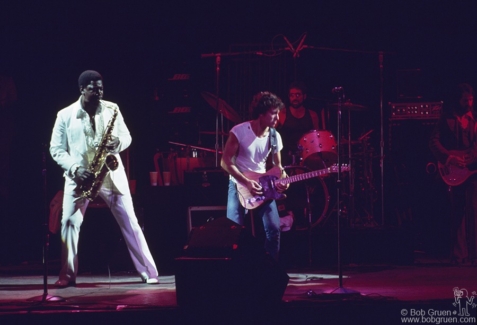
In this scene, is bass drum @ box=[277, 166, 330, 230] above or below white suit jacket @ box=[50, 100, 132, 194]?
below

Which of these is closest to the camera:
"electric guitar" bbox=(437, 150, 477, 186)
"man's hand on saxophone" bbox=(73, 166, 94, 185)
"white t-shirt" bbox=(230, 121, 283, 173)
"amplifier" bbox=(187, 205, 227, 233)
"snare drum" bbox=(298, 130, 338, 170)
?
"man's hand on saxophone" bbox=(73, 166, 94, 185)

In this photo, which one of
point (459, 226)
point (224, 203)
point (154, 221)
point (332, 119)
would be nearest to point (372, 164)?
point (332, 119)

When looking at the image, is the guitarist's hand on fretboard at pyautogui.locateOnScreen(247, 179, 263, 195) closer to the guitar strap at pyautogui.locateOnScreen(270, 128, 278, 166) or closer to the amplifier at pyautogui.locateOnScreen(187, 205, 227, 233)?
the guitar strap at pyautogui.locateOnScreen(270, 128, 278, 166)

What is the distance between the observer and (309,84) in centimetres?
1378

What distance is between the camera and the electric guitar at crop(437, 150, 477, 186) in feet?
37.7

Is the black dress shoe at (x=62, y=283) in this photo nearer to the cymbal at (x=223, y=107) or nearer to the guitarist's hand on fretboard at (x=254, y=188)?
the guitarist's hand on fretboard at (x=254, y=188)

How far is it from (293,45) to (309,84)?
3.22 feet

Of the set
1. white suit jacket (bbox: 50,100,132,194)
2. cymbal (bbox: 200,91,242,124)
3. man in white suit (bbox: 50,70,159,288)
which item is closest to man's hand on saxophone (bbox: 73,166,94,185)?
man in white suit (bbox: 50,70,159,288)

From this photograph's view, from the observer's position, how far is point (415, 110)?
12.8 m

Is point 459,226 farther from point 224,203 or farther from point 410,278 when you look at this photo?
point 224,203

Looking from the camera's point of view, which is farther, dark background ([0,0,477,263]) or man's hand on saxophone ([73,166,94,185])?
dark background ([0,0,477,263])

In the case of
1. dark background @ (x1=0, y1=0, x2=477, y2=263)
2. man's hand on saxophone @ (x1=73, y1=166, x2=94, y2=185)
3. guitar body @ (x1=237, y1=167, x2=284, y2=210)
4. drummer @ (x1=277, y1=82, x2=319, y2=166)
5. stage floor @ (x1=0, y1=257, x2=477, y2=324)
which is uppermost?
dark background @ (x1=0, y1=0, x2=477, y2=263)

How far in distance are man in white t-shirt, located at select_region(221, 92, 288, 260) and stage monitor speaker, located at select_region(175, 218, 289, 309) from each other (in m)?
1.54

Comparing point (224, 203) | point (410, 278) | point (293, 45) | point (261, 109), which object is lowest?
point (410, 278)
